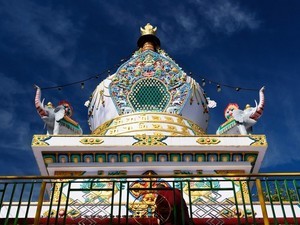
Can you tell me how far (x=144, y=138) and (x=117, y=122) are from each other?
2.06 m

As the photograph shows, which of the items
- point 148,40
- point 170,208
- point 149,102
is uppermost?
point 148,40

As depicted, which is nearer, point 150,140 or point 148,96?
point 150,140

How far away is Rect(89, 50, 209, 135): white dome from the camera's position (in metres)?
12.0

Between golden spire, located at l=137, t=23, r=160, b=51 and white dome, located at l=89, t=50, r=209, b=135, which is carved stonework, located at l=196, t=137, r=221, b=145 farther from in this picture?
golden spire, located at l=137, t=23, r=160, b=51

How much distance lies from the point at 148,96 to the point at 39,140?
387 centimetres

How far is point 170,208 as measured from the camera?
4.65 metres

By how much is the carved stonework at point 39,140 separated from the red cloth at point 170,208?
5.58m

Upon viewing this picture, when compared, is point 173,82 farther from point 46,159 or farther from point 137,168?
point 46,159

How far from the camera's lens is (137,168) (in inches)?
374

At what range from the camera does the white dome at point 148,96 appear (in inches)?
472

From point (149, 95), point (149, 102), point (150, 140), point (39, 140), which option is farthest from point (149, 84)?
point (39, 140)

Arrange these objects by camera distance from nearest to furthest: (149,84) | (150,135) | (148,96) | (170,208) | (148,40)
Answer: (170,208), (150,135), (148,96), (149,84), (148,40)

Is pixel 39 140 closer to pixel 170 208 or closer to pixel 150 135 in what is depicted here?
pixel 150 135

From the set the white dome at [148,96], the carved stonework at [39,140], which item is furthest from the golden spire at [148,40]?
the carved stonework at [39,140]
